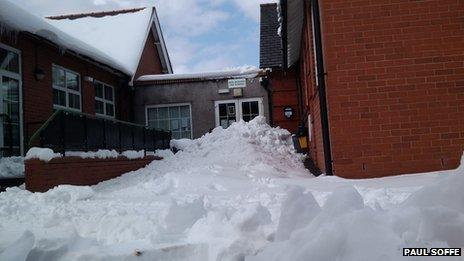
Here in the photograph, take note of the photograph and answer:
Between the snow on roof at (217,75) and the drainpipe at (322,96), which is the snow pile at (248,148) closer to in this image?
the drainpipe at (322,96)

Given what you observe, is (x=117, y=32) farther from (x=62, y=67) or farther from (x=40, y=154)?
(x=40, y=154)

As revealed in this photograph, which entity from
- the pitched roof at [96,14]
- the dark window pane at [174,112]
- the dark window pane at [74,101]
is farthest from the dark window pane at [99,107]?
the pitched roof at [96,14]

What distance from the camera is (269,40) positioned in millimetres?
16969

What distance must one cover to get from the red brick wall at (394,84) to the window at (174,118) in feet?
36.8

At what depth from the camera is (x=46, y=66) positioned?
11219 mm

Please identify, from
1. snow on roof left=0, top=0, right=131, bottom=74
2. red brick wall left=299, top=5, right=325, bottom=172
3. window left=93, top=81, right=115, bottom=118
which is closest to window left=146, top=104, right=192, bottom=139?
window left=93, top=81, right=115, bottom=118

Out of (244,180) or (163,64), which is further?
(163,64)

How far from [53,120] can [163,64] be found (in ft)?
49.1

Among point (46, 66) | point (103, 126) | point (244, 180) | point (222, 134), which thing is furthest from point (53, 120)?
point (222, 134)

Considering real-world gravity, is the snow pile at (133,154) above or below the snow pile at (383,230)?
above

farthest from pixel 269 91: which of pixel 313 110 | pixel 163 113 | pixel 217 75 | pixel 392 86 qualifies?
pixel 392 86

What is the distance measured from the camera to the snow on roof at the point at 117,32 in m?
16.6

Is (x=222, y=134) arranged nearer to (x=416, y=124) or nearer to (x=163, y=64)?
(x=416, y=124)

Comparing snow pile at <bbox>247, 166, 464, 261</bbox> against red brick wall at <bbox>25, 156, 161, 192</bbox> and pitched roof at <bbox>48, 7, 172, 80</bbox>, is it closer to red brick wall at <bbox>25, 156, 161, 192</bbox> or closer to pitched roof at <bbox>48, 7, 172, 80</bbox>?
red brick wall at <bbox>25, 156, 161, 192</bbox>
